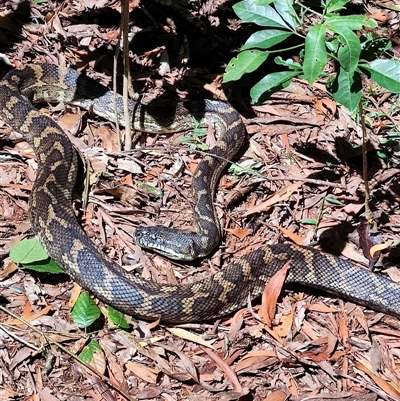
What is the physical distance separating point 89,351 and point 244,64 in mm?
2666

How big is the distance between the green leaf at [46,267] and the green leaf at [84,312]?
0.46 m

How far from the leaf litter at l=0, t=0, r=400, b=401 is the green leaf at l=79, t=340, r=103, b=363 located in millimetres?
31

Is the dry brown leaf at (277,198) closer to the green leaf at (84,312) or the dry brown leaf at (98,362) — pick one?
the green leaf at (84,312)

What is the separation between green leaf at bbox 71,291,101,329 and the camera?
16.9 ft

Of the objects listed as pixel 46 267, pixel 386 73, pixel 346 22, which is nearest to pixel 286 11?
pixel 346 22

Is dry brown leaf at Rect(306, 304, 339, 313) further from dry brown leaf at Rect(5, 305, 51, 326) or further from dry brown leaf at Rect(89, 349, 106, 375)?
dry brown leaf at Rect(5, 305, 51, 326)

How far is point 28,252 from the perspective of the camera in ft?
18.5

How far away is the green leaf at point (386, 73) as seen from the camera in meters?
4.54

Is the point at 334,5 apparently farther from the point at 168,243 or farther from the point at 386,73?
the point at 168,243

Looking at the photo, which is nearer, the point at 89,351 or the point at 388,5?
the point at 89,351

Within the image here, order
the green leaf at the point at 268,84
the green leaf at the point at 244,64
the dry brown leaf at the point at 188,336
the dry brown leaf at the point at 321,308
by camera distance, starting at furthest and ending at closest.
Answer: the dry brown leaf at the point at 321,308, the dry brown leaf at the point at 188,336, the green leaf at the point at 268,84, the green leaf at the point at 244,64

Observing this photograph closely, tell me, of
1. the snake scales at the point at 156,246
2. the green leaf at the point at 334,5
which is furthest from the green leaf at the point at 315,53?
the snake scales at the point at 156,246

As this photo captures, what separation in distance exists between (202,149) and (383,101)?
2400mm

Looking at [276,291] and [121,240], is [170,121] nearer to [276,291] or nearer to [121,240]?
[121,240]
